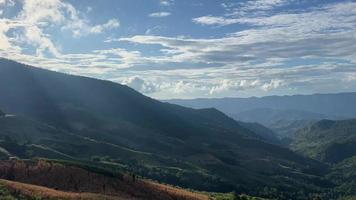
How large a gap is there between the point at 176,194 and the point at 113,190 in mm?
19801

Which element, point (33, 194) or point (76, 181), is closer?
point (33, 194)

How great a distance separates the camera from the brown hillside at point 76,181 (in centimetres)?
11550

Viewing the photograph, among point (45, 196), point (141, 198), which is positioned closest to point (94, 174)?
point (141, 198)

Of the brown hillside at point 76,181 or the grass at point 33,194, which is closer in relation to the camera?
the grass at point 33,194

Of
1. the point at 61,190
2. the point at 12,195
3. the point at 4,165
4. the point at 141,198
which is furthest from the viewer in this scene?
the point at 4,165

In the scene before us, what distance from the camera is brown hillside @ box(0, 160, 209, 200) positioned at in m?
116

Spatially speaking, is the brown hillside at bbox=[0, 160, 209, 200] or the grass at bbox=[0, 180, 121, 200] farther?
the brown hillside at bbox=[0, 160, 209, 200]

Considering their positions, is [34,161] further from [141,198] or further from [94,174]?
[141,198]

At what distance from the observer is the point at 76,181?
388 feet

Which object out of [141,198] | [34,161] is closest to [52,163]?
[34,161]

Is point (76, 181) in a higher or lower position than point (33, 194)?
lower

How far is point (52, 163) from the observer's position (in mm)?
128625

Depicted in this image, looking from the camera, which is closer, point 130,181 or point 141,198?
point 141,198

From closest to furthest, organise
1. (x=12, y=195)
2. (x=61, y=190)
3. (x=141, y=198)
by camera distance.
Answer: (x=12, y=195) → (x=61, y=190) → (x=141, y=198)
